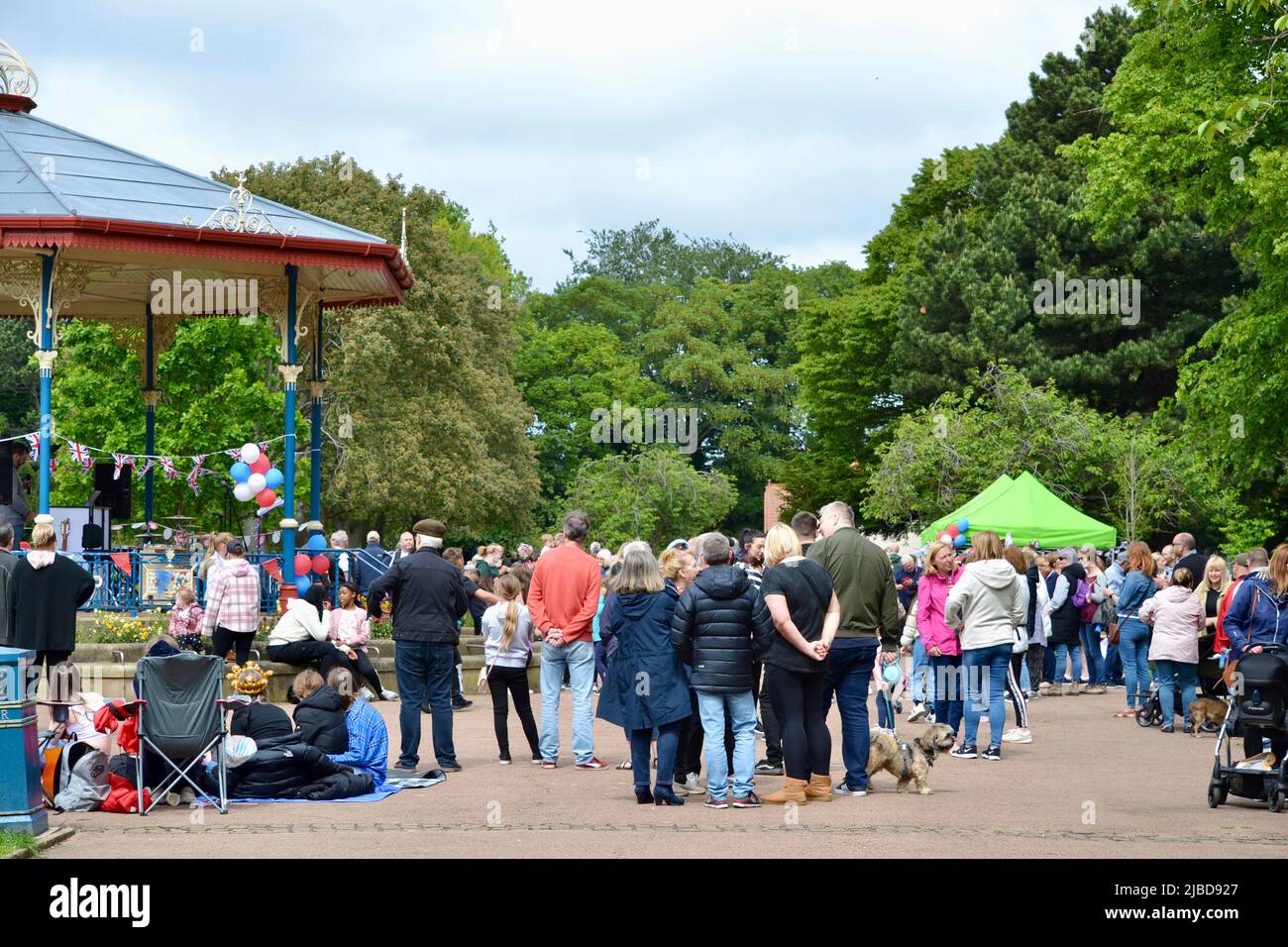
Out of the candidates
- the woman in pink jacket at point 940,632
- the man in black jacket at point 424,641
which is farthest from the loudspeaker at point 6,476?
the woman in pink jacket at point 940,632

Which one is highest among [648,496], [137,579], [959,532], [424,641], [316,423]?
[316,423]

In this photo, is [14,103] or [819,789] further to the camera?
[14,103]

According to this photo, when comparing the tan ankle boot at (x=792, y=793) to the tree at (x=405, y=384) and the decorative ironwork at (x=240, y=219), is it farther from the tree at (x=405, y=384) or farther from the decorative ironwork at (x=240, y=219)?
the tree at (x=405, y=384)

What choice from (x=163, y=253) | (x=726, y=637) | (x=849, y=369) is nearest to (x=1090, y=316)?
(x=849, y=369)

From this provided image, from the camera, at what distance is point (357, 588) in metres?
21.0

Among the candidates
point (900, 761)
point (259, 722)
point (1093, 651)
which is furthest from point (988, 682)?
point (1093, 651)

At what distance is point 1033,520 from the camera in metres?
23.0

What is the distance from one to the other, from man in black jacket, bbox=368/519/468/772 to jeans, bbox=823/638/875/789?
3.13 m

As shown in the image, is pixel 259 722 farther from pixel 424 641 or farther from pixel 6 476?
pixel 6 476

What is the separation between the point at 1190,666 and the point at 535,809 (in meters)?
7.99

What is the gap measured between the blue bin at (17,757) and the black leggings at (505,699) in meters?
4.24

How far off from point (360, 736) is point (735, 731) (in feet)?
9.42

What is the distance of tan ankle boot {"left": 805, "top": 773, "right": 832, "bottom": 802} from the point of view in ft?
34.8
